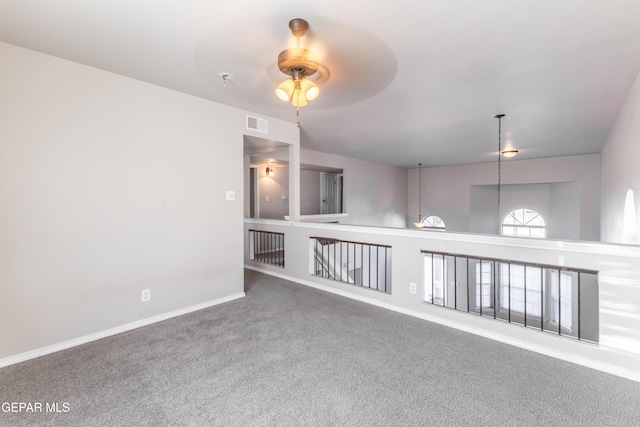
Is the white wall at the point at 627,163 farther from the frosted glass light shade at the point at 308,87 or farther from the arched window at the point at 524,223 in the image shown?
the arched window at the point at 524,223

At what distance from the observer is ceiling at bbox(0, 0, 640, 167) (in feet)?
6.14

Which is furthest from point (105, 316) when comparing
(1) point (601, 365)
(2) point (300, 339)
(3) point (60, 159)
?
(1) point (601, 365)

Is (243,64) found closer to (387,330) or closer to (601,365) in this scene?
(387,330)

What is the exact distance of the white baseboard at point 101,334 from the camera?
236 centimetres

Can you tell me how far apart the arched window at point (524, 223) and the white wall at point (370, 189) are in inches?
134

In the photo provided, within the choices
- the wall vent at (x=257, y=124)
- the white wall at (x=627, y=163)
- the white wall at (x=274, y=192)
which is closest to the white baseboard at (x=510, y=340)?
the white wall at (x=627, y=163)

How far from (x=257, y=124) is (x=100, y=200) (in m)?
2.14

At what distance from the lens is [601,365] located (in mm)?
2266

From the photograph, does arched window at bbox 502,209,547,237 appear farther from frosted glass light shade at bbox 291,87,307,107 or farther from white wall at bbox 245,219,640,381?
frosted glass light shade at bbox 291,87,307,107

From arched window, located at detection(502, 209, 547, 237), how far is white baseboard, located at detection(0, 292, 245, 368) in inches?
374

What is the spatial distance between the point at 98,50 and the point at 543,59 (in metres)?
3.78

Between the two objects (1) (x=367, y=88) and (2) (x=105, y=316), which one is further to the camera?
(1) (x=367, y=88)

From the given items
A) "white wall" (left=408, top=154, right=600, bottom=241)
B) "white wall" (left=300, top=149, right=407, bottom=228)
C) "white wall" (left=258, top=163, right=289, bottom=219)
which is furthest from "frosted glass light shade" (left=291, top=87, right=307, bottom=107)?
"white wall" (left=408, top=154, right=600, bottom=241)

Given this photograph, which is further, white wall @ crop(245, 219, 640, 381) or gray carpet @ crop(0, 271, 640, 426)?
white wall @ crop(245, 219, 640, 381)
